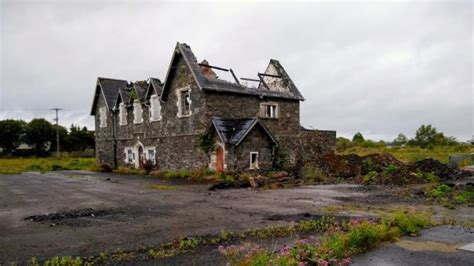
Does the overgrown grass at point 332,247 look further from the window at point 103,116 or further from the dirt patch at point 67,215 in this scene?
the window at point 103,116

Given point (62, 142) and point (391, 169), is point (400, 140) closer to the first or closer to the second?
point (391, 169)

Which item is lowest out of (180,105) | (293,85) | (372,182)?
(372,182)

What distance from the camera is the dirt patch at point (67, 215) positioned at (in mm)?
9680

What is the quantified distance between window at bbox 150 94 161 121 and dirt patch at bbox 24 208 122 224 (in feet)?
53.4

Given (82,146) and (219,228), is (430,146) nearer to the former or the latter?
(219,228)

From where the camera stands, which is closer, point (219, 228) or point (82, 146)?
point (219, 228)

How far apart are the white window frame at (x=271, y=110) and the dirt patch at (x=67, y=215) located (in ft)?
51.4

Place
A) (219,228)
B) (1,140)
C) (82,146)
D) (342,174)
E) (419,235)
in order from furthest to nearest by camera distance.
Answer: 1. (82,146)
2. (1,140)
3. (342,174)
4. (219,228)
5. (419,235)

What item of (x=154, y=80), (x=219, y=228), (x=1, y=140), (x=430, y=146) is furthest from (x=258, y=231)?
(x=1, y=140)

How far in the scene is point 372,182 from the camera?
703 inches

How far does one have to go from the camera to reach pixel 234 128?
2203 cm

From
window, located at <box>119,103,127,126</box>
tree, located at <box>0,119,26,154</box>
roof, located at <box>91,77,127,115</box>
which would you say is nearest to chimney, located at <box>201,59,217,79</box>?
window, located at <box>119,103,127,126</box>

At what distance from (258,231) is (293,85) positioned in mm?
21482

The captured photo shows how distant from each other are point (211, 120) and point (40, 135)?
60562 mm
